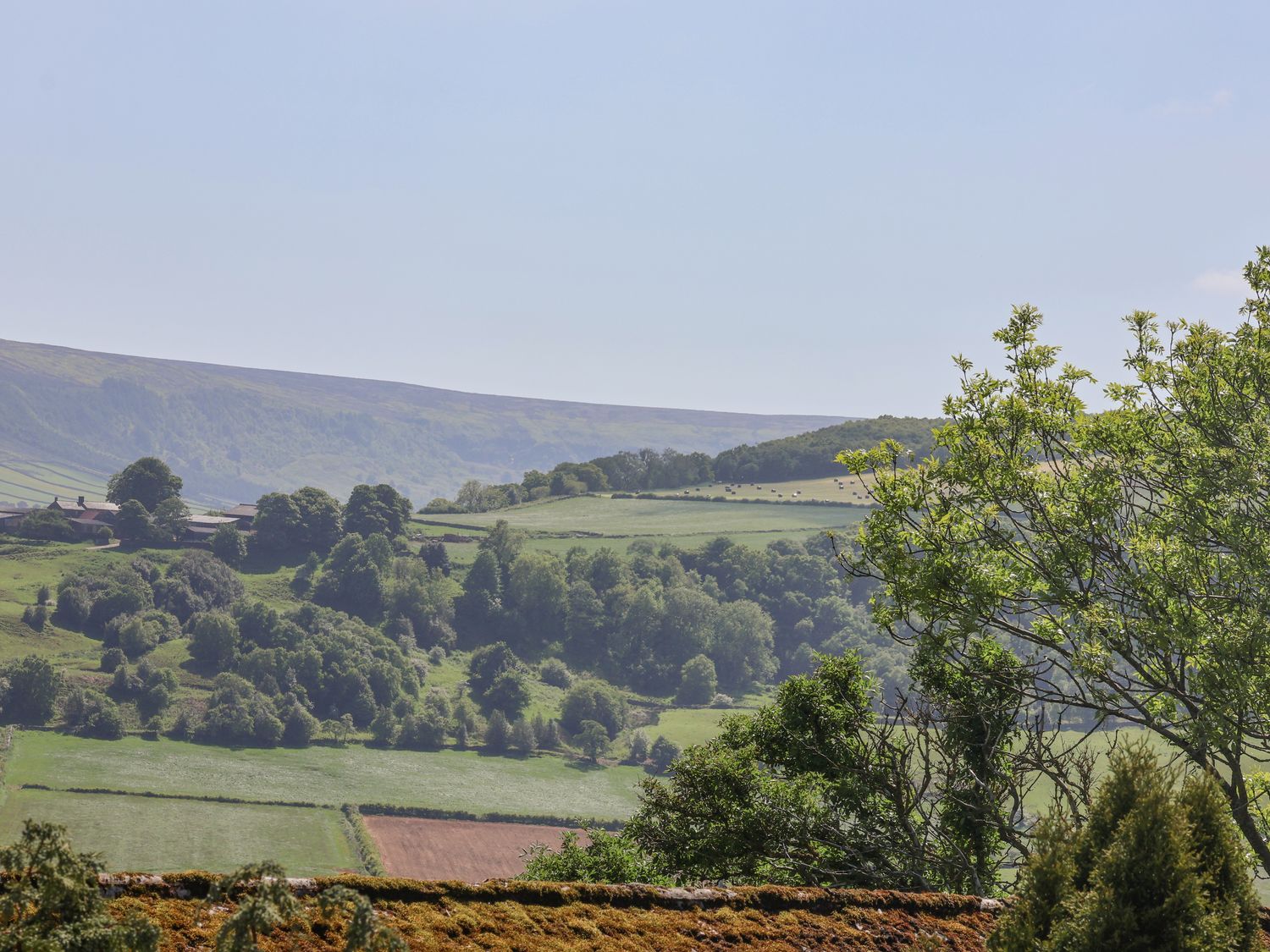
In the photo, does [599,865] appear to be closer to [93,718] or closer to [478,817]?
[478,817]

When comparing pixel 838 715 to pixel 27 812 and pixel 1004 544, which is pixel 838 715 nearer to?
pixel 1004 544

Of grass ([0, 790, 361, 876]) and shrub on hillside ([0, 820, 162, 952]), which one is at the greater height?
shrub on hillside ([0, 820, 162, 952])

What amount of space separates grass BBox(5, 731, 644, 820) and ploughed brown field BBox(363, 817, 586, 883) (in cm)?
588

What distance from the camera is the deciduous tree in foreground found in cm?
1689

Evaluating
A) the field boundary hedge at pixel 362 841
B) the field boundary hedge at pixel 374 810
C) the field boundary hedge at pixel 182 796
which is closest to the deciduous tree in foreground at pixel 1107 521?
the field boundary hedge at pixel 362 841

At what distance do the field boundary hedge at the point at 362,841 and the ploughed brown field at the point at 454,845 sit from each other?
24.5 inches

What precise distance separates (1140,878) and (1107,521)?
34.6 ft

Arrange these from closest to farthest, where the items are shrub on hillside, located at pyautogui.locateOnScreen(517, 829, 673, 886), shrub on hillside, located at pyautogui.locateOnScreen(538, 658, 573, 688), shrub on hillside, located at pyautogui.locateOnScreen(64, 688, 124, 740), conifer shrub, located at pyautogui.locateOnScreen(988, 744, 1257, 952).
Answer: conifer shrub, located at pyautogui.locateOnScreen(988, 744, 1257, 952) → shrub on hillside, located at pyautogui.locateOnScreen(517, 829, 673, 886) → shrub on hillside, located at pyautogui.locateOnScreen(64, 688, 124, 740) → shrub on hillside, located at pyautogui.locateOnScreen(538, 658, 573, 688)

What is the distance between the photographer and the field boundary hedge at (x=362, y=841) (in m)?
97.9

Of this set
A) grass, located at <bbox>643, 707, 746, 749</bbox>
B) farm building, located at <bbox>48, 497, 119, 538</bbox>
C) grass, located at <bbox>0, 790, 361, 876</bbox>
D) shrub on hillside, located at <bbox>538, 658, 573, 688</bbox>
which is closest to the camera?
grass, located at <bbox>0, 790, 361, 876</bbox>

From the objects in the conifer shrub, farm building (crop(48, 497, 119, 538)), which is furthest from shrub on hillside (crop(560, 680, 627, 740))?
the conifer shrub

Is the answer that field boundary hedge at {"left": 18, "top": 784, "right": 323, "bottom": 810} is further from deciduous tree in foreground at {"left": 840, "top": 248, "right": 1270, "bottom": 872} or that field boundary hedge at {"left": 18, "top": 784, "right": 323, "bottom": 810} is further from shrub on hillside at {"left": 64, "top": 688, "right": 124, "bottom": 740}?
deciduous tree in foreground at {"left": 840, "top": 248, "right": 1270, "bottom": 872}

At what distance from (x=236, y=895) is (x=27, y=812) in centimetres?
9937

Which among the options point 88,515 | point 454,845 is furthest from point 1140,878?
point 88,515
